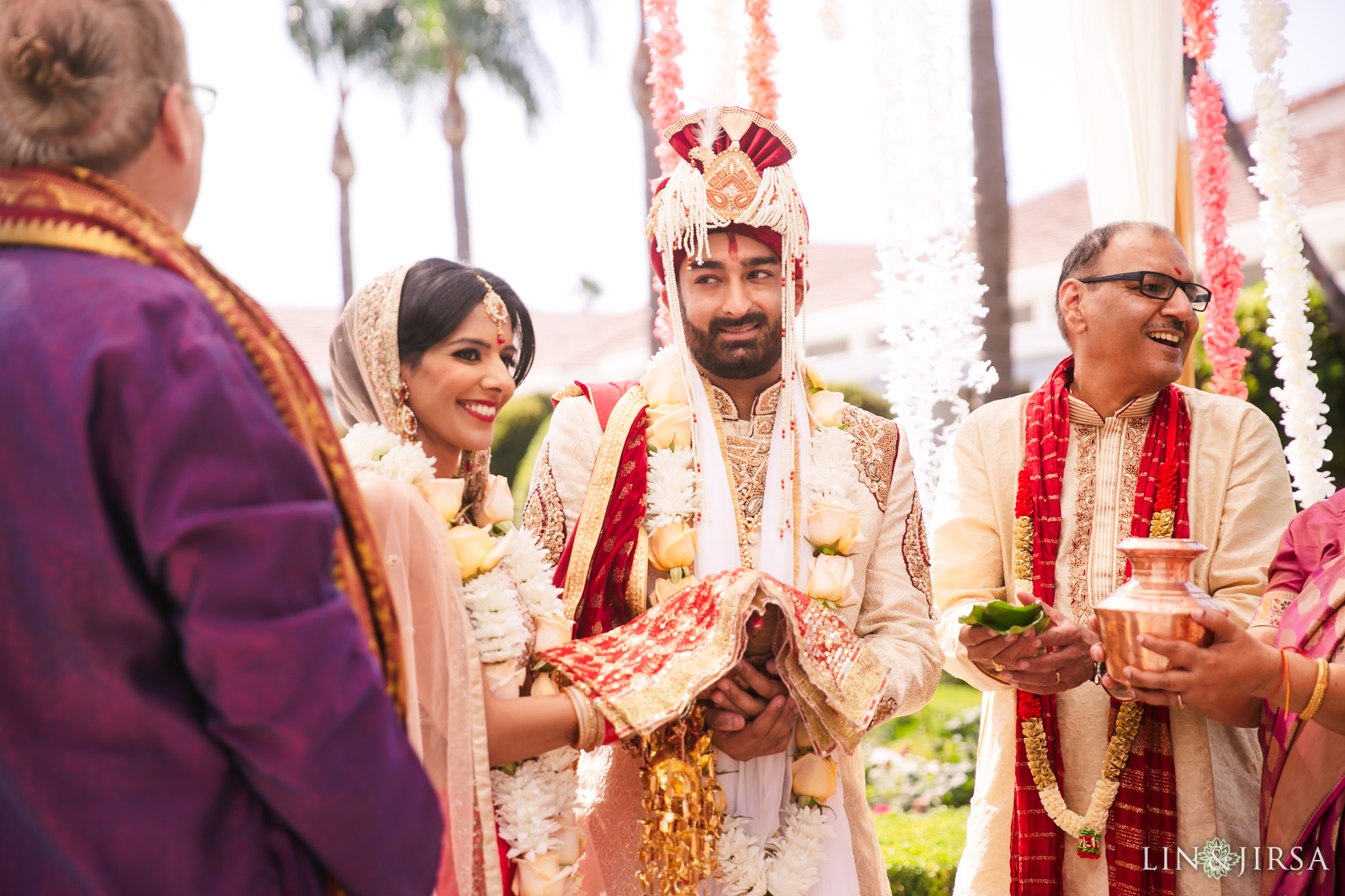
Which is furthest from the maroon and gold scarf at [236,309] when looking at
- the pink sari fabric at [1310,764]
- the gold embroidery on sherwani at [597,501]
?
the pink sari fabric at [1310,764]

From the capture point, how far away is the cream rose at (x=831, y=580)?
8.63 ft

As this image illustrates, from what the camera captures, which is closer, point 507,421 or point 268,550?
point 268,550

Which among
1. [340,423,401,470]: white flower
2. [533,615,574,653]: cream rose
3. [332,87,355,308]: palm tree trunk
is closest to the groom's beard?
[533,615,574,653]: cream rose

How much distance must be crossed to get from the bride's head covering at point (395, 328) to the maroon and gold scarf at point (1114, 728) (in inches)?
67.0

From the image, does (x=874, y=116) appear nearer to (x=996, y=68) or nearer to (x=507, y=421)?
(x=996, y=68)

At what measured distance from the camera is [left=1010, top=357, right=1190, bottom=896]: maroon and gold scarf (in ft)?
9.13

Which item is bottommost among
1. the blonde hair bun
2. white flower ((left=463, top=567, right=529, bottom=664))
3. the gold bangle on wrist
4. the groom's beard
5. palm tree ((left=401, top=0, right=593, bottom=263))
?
the gold bangle on wrist

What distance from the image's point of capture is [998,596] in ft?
10.1

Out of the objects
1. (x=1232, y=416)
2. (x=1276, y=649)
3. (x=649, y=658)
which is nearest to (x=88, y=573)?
(x=649, y=658)

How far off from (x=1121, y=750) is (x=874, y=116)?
3.54 metres

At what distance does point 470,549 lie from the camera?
6.93 feet

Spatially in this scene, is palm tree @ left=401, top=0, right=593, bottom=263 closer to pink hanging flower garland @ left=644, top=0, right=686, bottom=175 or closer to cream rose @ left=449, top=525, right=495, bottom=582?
pink hanging flower garland @ left=644, top=0, right=686, bottom=175

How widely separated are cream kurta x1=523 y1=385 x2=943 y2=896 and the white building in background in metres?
2.73

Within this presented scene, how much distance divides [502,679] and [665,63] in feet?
11.0
